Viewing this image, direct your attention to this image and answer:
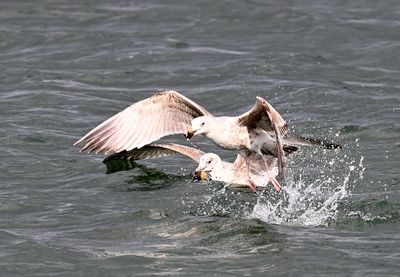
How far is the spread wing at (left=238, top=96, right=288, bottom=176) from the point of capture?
10.9 metres

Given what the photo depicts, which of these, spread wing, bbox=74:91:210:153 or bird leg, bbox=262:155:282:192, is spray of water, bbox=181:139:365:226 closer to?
bird leg, bbox=262:155:282:192

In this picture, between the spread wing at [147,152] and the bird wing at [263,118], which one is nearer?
the bird wing at [263,118]

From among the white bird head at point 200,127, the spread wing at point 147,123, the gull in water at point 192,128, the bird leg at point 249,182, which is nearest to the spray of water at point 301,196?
the bird leg at point 249,182

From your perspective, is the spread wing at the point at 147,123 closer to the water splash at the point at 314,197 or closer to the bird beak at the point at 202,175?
the bird beak at the point at 202,175

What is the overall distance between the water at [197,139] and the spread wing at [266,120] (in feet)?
3.22

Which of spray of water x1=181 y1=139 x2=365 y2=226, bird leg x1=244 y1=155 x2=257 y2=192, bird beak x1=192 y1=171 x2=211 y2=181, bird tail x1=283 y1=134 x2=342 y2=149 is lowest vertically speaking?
spray of water x1=181 y1=139 x2=365 y2=226

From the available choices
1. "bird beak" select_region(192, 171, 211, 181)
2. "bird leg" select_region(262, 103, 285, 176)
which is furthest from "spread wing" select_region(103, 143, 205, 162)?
"bird leg" select_region(262, 103, 285, 176)

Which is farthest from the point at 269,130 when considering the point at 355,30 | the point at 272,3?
the point at 272,3

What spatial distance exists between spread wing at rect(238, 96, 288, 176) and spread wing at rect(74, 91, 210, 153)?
0.80m

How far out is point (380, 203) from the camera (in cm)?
1207

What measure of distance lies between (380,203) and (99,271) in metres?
3.65

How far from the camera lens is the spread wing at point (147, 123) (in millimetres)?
12484

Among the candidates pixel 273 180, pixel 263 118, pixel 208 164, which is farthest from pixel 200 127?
pixel 208 164

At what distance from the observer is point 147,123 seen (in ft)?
41.7
